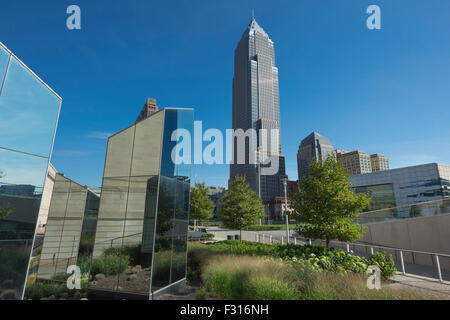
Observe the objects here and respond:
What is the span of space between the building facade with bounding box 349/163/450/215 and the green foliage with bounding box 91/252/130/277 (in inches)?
3492

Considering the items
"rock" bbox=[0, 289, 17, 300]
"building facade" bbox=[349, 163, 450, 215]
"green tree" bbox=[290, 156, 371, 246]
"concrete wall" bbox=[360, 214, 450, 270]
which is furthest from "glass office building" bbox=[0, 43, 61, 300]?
"building facade" bbox=[349, 163, 450, 215]

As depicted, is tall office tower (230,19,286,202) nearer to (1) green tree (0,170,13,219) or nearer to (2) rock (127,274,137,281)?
(2) rock (127,274,137,281)

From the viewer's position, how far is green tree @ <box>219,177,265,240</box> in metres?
19.9

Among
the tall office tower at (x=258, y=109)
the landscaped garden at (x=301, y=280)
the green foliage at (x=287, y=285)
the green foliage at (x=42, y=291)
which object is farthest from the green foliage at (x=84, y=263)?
the tall office tower at (x=258, y=109)

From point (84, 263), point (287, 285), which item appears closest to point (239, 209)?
point (84, 263)

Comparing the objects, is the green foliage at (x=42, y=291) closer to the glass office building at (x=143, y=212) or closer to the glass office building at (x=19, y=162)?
the glass office building at (x=143, y=212)

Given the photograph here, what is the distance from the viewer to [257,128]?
174 m

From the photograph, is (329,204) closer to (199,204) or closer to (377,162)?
(199,204)

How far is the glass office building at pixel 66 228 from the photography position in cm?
1039

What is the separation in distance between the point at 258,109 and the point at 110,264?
588 feet

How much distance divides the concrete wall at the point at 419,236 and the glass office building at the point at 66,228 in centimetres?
1749

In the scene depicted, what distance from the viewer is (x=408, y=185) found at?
8788 cm

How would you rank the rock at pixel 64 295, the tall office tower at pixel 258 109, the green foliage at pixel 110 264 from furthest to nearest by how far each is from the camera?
the tall office tower at pixel 258 109 < the rock at pixel 64 295 < the green foliage at pixel 110 264
